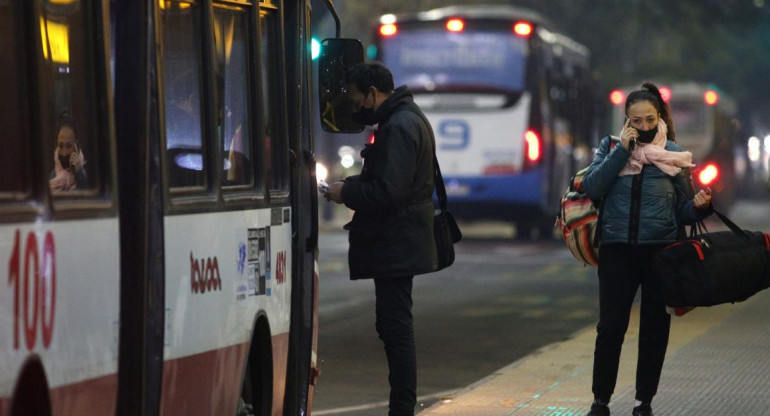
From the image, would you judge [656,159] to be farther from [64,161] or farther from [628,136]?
[64,161]

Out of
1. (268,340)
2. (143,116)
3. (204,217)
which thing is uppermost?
(143,116)

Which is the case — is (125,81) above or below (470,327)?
above

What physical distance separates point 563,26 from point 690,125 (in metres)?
9.54

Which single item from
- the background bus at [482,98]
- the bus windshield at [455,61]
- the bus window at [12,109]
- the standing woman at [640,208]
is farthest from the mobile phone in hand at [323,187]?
the bus windshield at [455,61]

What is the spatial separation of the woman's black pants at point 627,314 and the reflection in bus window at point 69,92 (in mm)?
3704

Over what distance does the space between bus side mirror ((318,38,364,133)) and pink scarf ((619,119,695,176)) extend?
1.31 meters

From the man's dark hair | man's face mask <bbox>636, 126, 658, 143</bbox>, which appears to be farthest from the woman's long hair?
the man's dark hair

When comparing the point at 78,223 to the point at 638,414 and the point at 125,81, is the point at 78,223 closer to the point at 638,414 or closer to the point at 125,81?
the point at 125,81

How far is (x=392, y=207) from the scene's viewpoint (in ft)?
25.4

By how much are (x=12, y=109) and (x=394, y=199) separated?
322 centimetres

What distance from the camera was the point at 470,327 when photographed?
1477 centimetres

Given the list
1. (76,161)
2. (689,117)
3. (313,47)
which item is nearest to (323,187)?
(76,161)

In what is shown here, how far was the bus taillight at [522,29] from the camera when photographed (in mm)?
28203

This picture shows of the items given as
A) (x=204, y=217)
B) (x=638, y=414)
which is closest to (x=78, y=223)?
(x=204, y=217)
